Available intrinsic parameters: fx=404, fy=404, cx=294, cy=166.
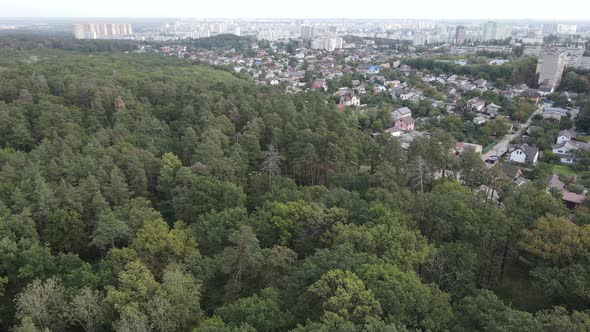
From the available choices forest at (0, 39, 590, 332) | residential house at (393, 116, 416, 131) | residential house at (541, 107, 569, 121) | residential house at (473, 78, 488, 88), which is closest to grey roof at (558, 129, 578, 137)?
residential house at (541, 107, 569, 121)

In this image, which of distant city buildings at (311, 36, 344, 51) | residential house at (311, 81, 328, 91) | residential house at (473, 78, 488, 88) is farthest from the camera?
distant city buildings at (311, 36, 344, 51)

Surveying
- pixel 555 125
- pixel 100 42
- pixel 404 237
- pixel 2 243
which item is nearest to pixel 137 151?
pixel 2 243

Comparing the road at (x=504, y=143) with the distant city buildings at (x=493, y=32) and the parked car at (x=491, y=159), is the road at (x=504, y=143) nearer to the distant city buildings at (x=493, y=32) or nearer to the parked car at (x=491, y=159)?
the parked car at (x=491, y=159)

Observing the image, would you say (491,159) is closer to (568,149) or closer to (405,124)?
(568,149)

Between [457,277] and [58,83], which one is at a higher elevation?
[58,83]

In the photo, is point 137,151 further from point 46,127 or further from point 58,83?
point 58,83

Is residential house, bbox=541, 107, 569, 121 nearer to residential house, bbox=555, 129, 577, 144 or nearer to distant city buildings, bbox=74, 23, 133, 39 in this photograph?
residential house, bbox=555, 129, 577, 144

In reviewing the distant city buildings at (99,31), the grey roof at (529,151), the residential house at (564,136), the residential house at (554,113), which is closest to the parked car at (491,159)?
the grey roof at (529,151)
